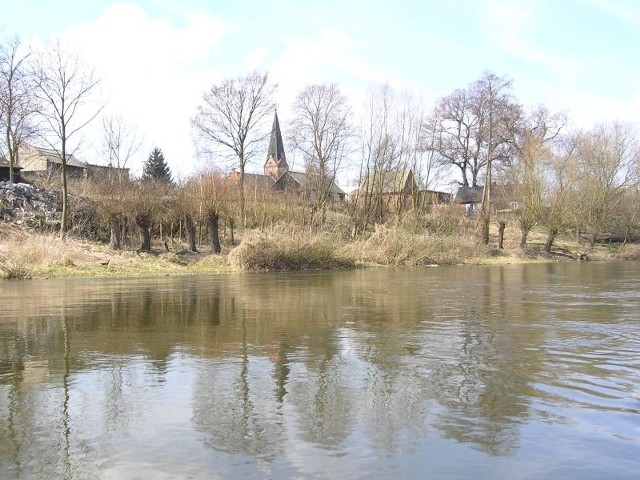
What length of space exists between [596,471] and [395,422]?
175 centimetres

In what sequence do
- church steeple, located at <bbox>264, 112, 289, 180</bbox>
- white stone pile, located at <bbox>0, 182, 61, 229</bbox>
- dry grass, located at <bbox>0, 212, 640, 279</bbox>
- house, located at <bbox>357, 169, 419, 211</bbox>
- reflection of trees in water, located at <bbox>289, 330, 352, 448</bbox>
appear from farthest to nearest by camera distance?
church steeple, located at <bbox>264, 112, 289, 180</bbox>, house, located at <bbox>357, 169, 419, 211</bbox>, white stone pile, located at <bbox>0, 182, 61, 229</bbox>, dry grass, located at <bbox>0, 212, 640, 279</bbox>, reflection of trees in water, located at <bbox>289, 330, 352, 448</bbox>

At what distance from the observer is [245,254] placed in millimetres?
31156

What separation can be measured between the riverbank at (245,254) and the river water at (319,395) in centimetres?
1349

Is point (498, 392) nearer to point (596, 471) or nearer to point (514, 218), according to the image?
point (596, 471)

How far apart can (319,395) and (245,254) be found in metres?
24.9

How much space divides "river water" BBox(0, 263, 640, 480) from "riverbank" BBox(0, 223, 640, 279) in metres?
13.5

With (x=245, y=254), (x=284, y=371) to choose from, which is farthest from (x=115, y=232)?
(x=284, y=371)

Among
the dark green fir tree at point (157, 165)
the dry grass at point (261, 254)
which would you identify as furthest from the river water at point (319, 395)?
the dark green fir tree at point (157, 165)

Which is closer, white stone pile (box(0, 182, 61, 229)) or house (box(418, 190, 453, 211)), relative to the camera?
white stone pile (box(0, 182, 61, 229))

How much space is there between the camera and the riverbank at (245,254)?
25.9m

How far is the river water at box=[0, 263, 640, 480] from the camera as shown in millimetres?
4723

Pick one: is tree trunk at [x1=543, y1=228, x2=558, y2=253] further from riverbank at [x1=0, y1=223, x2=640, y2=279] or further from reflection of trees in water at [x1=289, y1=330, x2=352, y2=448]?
reflection of trees in water at [x1=289, y1=330, x2=352, y2=448]

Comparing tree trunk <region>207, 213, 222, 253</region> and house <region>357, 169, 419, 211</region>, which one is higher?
house <region>357, 169, 419, 211</region>

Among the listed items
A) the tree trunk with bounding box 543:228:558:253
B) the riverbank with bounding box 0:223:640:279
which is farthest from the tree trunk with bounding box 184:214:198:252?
the tree trunk with bounding box 543:228:558:253
